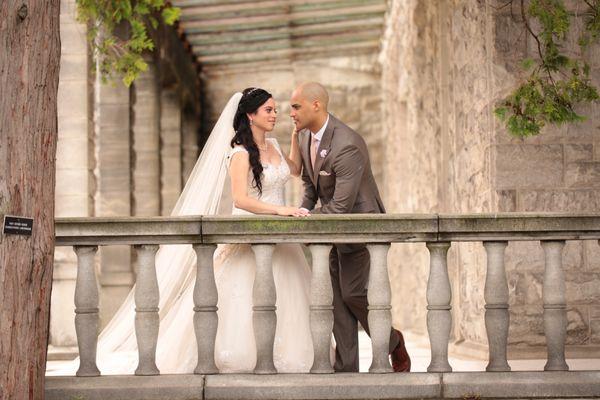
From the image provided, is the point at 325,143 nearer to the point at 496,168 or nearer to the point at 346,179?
the point at 346,179

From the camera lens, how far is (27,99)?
5430 millimetres

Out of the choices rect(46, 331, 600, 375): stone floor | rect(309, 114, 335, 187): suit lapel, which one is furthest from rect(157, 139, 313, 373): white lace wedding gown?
rect(46, 331, 600, 375): stone floor

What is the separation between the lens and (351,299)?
252 inches

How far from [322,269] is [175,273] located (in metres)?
1.12

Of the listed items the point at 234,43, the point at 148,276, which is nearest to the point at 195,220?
the point at 148,276

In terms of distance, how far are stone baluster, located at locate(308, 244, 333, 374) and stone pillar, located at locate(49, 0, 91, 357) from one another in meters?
5.81

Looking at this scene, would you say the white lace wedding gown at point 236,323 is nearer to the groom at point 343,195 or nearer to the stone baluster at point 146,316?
the groom at point 343,195

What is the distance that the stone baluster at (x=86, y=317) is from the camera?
231 inches

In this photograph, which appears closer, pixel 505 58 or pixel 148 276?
pixel 148 276

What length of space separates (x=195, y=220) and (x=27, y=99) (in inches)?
39.9

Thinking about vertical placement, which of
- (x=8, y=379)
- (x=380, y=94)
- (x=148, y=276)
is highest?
(x=380, y=94)

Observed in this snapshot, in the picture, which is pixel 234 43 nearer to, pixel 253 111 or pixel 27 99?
pixel 253 111

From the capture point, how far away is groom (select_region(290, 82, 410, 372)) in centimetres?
638

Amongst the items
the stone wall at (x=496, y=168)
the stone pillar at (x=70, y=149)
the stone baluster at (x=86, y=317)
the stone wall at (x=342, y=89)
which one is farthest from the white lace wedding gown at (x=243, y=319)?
the stone wall at (x=342, y=89)
